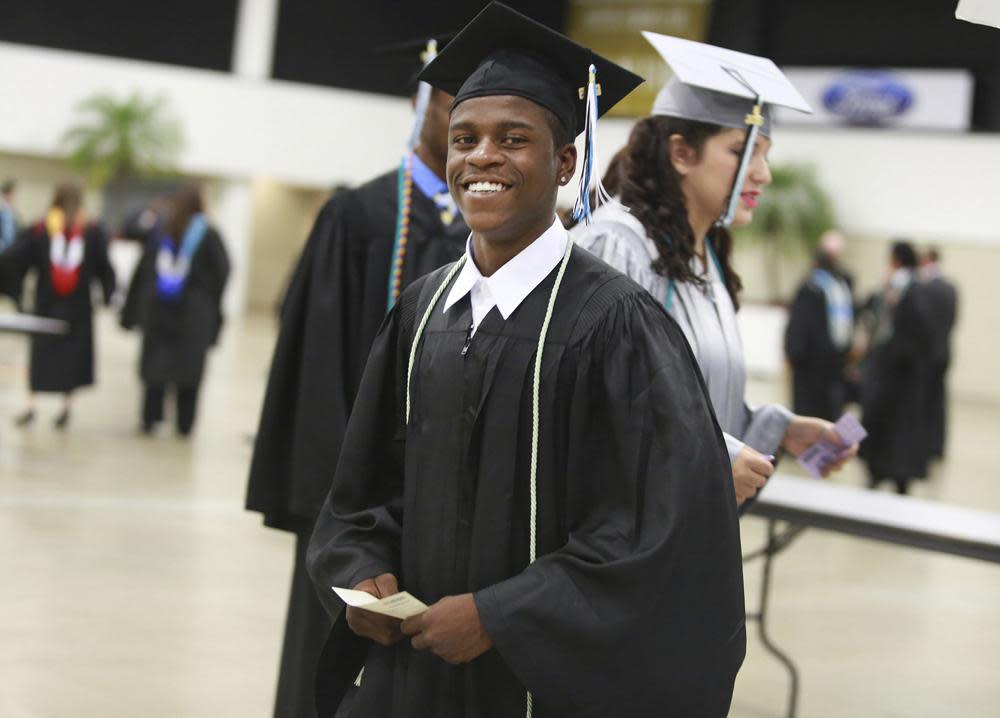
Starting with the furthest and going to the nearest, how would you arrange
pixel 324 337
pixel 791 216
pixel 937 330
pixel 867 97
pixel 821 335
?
pixel 867 97, pixel 791 216, pixel 821 335, pixel 937 330, pixel 324 337

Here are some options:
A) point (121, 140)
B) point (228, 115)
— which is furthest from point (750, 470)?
point (228, 115)

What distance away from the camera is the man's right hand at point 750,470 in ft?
8.26

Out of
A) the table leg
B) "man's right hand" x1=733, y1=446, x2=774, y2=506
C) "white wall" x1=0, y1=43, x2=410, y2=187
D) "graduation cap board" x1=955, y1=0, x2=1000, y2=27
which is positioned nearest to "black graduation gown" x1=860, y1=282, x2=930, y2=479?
the table leg

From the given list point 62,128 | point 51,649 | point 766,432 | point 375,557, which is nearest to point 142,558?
point 51,649

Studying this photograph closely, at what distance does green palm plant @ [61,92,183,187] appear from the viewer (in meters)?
23.7

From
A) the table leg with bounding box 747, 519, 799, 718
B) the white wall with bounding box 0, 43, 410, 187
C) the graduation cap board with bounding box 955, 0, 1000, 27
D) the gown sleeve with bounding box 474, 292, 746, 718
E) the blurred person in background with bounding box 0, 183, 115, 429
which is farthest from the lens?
the white wall with bounding box 0, 43, 410, 187

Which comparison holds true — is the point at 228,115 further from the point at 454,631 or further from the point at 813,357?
the point at 454,631

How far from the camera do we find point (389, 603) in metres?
1.89

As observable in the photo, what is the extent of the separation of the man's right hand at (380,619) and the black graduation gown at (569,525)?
23 millimetres

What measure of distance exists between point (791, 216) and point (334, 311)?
2082 centimetres

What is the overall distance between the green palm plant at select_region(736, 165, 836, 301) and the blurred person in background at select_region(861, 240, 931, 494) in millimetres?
12594

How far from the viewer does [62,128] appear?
24078 mm

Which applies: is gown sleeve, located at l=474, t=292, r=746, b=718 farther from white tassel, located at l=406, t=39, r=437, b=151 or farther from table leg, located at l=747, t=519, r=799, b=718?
table leg, located at l=747, t=519, r=799, b=718

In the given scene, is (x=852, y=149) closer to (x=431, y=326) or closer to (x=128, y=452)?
(x=128, y=452)
